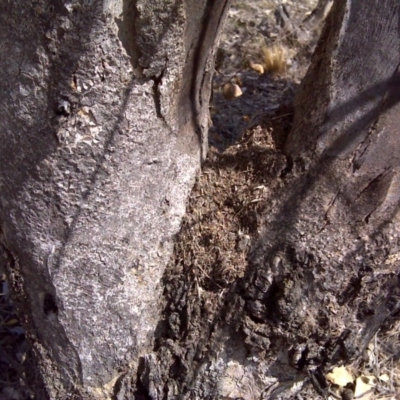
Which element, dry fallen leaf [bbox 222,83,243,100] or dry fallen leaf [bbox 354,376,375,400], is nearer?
dry fallen leaf [bbox 354,376,375,400]

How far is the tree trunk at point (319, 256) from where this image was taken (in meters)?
1.30

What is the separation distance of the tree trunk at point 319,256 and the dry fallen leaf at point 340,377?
1.48 ft

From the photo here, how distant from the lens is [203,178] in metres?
1.61

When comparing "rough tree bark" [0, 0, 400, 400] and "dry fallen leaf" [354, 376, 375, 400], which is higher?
"rough tree bark" [0, 0, 400, 400]

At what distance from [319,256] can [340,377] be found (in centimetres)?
87

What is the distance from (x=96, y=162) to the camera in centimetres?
133

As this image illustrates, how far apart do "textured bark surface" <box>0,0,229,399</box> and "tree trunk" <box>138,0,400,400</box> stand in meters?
0.14

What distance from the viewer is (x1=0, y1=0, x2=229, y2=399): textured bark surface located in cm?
118

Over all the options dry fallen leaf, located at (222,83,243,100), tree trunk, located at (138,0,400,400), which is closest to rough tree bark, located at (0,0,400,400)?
tree trunk, located at (138,0,400,400)

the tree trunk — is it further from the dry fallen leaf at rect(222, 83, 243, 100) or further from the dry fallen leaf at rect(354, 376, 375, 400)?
the dry fallen leaf at rect(222, 83, 243, 100)

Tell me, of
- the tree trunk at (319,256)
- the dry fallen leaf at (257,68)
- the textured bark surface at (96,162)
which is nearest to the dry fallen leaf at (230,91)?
the dry fallen leaf at (257,68)

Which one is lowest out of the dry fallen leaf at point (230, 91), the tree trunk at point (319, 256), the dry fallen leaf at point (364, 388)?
the dry fallen leaf at point (364, 388)

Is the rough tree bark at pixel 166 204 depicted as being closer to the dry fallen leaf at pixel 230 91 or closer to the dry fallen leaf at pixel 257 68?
the dry fallen leaf at pixel 230 91

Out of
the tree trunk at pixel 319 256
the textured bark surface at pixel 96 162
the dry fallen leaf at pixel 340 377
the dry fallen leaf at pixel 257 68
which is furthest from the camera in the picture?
the dry fallen leaf at pixel 257 68
